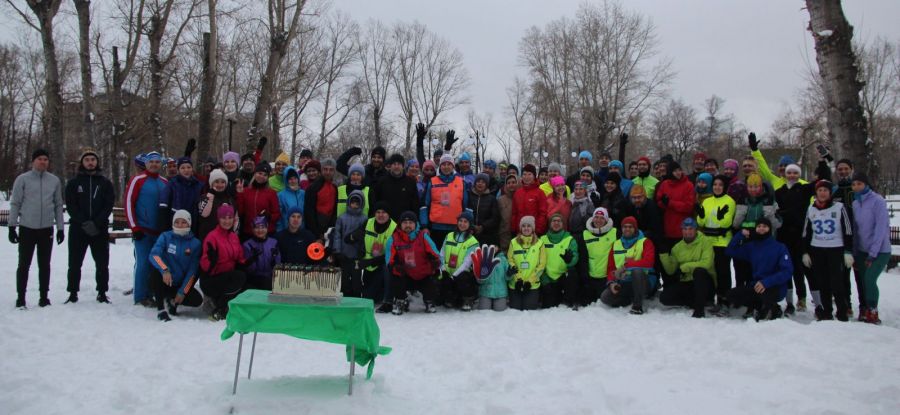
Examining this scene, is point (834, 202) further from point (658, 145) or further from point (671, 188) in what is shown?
point (658, 145)

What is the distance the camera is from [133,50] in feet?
60.2

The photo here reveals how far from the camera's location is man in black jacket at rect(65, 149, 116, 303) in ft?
21.5

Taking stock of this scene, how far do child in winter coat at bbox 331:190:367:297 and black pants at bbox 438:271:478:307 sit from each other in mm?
1067

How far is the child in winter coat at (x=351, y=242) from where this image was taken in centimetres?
703

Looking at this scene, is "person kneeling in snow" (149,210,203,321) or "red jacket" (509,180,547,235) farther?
"red jacket" (509,180,547,235)

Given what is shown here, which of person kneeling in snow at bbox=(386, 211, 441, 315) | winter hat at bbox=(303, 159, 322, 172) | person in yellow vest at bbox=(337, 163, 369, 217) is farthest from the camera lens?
winter hat at bbox=(303, 159, 322, 172)

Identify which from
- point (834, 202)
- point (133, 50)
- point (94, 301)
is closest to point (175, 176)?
point (94, 301)

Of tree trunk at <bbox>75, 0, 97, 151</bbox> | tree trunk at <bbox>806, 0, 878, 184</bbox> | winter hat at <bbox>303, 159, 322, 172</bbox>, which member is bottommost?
winter hat at <bbox>303, 159, 322, 172</bbox>

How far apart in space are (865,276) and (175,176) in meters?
8.04

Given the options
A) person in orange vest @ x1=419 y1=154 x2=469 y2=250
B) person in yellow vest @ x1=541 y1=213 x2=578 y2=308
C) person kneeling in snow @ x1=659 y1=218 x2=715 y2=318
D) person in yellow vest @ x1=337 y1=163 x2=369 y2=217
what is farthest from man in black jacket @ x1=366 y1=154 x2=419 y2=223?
person kneeling in snow @ x1=659 y1=218 x2=715 y2=318

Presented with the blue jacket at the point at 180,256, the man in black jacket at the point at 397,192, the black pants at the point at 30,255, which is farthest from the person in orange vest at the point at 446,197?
the black pants at the point at 30,255

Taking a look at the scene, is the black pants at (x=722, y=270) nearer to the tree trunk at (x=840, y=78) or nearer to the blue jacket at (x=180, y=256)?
the tree trunk at (x=840, y=78)

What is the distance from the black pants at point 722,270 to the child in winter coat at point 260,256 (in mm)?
5313

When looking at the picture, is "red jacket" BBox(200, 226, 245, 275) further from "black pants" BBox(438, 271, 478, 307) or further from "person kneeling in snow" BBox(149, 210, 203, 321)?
"black pants" BBox(438, 271, 478, 307)
